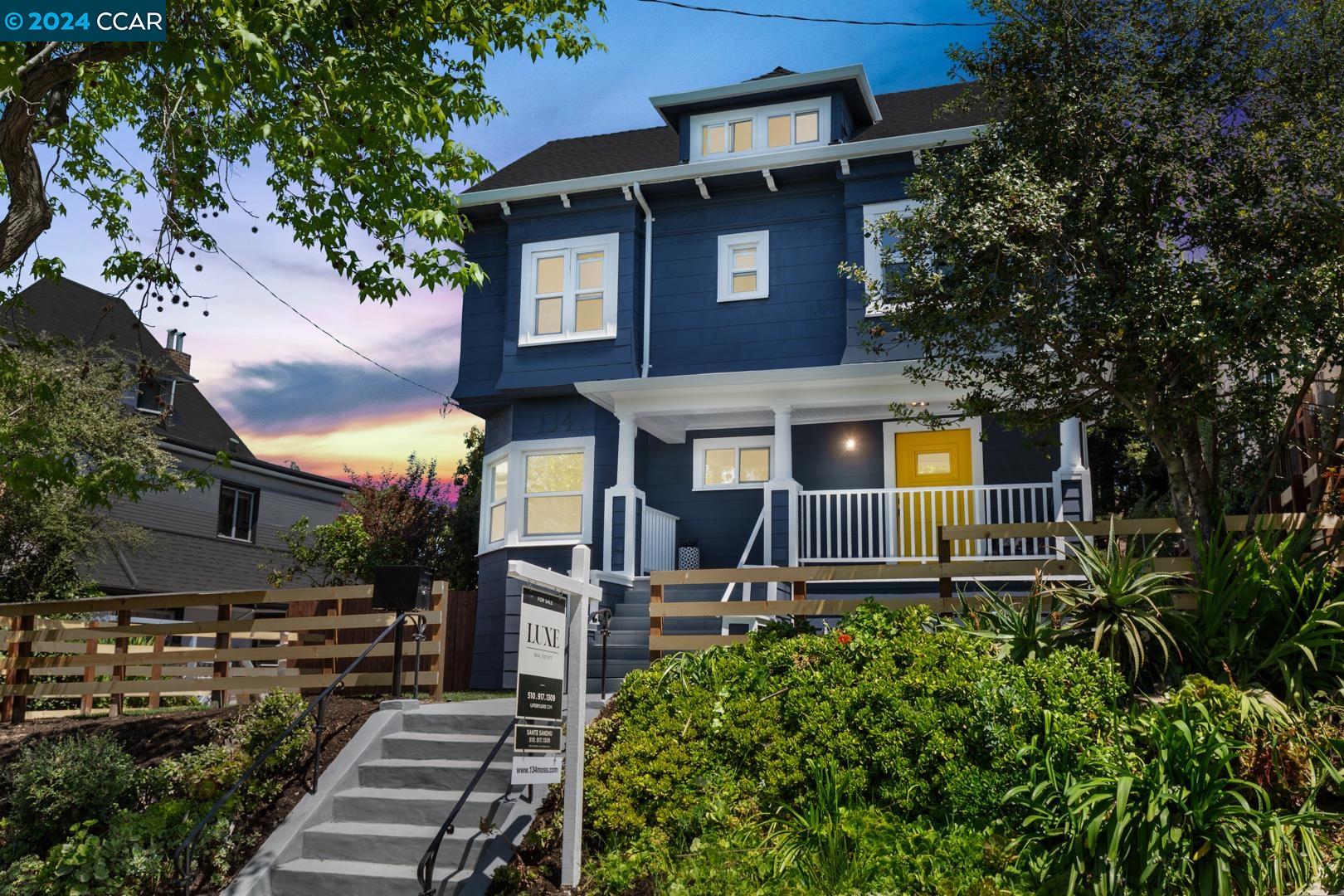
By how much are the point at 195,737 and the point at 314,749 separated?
1805mm

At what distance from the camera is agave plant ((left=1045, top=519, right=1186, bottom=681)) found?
8219 mm

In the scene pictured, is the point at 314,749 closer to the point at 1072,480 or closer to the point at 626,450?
the point at 626,450

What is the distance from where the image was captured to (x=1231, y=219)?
9.02 metres

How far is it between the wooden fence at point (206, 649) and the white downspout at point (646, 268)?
5.77 meters

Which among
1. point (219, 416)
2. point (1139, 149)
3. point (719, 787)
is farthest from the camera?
point (219, 416)

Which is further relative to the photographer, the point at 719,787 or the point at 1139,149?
the point at 1139,149

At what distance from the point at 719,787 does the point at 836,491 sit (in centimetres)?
748

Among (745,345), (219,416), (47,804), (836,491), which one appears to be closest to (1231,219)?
(836,491)

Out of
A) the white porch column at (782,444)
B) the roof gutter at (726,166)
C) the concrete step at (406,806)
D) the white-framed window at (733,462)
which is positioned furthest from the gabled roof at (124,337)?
the concrete step at (406,806)

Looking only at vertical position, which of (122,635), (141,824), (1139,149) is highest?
(1139,149)

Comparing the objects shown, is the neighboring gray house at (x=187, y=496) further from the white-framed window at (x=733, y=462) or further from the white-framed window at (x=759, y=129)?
the white-framed window at (x=733, y=462)

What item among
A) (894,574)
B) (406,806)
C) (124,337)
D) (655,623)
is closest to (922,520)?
(894,574)

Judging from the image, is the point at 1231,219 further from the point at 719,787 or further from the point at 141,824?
the point at 141,824

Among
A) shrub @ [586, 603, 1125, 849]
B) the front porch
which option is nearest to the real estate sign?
shrub @ [586, 603, 1125, 849]
